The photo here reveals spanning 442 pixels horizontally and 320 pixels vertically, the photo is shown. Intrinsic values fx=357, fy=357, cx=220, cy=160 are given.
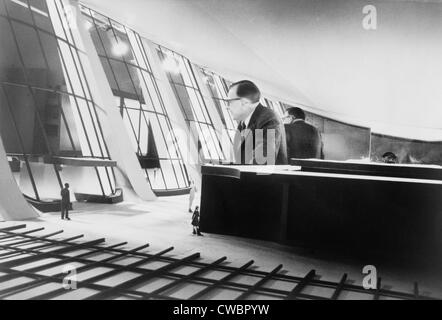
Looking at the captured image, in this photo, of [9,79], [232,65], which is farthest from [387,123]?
[9,79]

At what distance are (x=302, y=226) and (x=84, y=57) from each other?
7.31m

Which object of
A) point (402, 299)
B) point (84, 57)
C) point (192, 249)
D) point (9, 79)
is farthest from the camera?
point (84, 57)

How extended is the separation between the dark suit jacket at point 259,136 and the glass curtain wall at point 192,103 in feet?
25.0

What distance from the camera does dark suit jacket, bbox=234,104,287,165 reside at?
4.42 meters

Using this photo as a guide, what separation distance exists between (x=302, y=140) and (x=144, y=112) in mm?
6824

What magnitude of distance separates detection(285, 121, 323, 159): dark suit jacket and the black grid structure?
289cm

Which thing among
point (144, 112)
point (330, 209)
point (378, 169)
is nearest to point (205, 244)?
point (330, 209)

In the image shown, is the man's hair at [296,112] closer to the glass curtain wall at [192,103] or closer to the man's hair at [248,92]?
the man's hair at [248,92]

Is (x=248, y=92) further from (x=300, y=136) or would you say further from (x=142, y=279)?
(x=142, y=279)

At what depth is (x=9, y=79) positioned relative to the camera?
23.3ft

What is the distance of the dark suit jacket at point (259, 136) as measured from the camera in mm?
4418

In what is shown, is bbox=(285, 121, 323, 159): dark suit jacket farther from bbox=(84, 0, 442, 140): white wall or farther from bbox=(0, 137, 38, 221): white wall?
bbox=(0, 137, 38, 221): white wall

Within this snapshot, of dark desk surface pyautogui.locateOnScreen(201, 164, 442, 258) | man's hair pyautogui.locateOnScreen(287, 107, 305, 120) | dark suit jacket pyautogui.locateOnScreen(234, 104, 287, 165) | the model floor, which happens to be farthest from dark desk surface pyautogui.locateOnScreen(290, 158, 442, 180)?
the model floor
